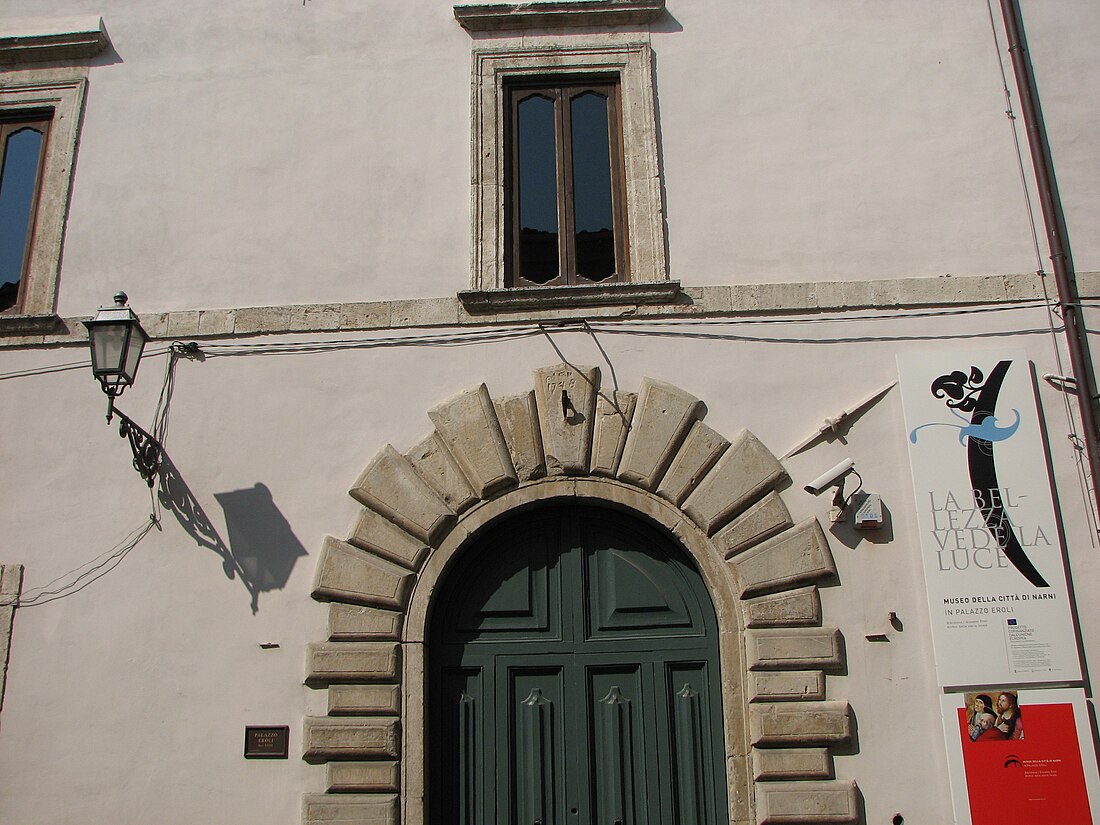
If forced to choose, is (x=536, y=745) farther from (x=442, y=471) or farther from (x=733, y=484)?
(x=733, y=484)

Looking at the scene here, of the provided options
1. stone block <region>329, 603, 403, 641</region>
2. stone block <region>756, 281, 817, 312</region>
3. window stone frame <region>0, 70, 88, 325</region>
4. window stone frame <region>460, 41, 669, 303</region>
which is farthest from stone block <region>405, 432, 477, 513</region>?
window stone frame <region>0, 70, 88, 325</region>

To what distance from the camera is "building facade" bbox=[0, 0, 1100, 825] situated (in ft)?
18.3

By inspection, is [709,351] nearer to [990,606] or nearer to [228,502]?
[990,606]

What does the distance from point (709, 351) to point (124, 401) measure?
12.1ft

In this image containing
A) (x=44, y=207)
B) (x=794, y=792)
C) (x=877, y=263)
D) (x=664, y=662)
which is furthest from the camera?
(x=44, y=207)

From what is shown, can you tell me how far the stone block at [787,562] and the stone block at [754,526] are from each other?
4 cm

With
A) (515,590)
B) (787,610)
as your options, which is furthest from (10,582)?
(787,610)

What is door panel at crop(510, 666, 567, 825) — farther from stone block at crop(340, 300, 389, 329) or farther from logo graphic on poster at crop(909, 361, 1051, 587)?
logo graphic on poster at crop(909, 361, 1051, 587)

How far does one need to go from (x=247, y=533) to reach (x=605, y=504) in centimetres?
215

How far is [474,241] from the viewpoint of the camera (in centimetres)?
645

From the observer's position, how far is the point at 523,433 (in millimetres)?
5992

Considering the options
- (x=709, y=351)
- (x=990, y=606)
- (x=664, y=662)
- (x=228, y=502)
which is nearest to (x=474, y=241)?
(x=709, y=351)

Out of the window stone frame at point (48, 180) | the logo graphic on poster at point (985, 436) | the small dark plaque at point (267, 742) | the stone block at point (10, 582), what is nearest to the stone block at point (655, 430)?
the logo graphic on poster at point (985, 436)

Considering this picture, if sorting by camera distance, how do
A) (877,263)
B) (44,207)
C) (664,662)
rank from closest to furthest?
1. (664,662)
2. (877,263)
3. (44,207)
